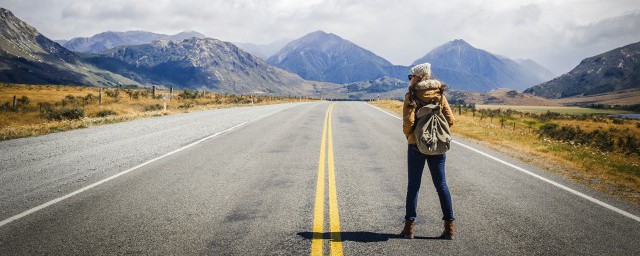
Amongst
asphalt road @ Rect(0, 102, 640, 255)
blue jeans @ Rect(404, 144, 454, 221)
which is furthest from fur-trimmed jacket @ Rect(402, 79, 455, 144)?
asphalt road @ Rect(0, 102, 640, 255)

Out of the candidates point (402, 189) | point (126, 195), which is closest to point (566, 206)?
point (402, 189)

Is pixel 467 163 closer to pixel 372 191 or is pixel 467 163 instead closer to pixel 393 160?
pixel 393 160

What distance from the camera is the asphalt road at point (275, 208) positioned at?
3.85 meters

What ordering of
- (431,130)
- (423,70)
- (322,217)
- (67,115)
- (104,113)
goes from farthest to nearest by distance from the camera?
(104,113) → (67,115) → (322,217) → (423,70) → (431,130)

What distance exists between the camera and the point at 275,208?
4906 millimetres

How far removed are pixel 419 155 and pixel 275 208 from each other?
2051 millimetres

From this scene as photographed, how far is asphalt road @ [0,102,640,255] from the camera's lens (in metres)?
3.85

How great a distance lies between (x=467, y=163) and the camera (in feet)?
27.1

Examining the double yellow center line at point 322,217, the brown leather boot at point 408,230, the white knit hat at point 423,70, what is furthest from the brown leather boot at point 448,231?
the white knit hat at point 423,70

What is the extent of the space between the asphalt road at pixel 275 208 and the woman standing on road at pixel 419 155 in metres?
0.25

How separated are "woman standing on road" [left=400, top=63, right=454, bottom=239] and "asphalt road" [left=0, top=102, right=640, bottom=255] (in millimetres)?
247

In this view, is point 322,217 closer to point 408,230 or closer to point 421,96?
point 408,230

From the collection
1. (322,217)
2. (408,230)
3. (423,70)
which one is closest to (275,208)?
(322,217)

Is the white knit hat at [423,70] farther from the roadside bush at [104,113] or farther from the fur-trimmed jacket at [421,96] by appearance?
the roadside bush at [104,113]
